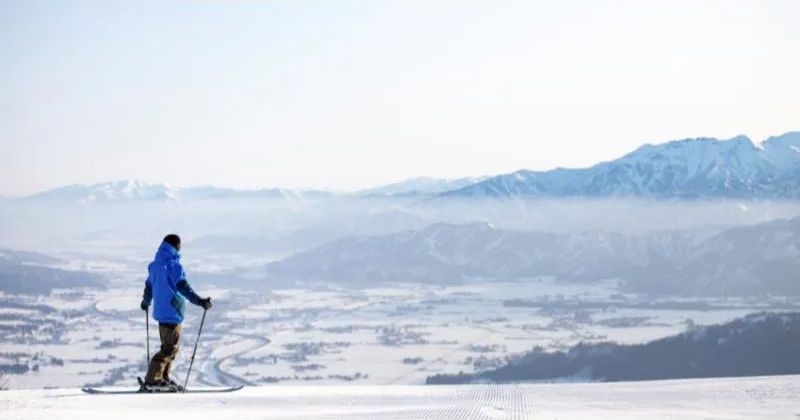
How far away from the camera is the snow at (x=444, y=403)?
9336 mm

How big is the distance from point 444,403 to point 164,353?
12.0 ft

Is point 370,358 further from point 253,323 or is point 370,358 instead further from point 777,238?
point 777,238

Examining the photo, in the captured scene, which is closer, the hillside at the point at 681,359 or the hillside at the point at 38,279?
the hillside at the point at 681,359

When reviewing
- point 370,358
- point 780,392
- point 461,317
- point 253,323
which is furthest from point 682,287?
point 780,392

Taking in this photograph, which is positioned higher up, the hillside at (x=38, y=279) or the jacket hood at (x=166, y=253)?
the jacket hood at (x=166, y=253)

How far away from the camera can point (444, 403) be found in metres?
10.6

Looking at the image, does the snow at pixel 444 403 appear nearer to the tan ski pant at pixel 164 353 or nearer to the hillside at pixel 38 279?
the tan ski pant at pixel 164 353

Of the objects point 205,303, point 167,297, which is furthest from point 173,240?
point 205,303

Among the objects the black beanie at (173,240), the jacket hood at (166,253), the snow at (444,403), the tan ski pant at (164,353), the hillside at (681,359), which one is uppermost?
the black beanie at (173,240)

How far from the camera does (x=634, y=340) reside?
91938mm

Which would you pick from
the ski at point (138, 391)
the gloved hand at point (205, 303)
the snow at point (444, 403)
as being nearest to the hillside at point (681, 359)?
the snow at point (444, 403)

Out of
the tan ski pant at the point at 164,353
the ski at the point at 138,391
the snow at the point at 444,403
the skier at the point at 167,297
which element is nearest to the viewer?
the snow at the point at 444,403

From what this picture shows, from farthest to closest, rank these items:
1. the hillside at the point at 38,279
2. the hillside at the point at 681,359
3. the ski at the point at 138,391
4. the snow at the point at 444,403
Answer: the hillside at the point at 38,279, the hillside at the point at 681,359, the ski at the point at 138,391, the snow at the point at 444,403

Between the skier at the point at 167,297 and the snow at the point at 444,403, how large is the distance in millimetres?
715
